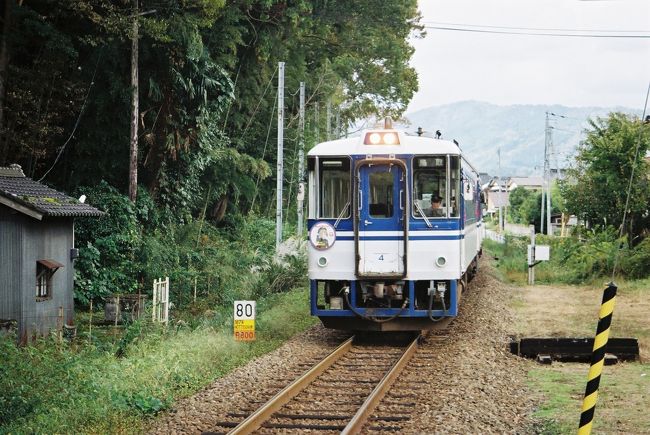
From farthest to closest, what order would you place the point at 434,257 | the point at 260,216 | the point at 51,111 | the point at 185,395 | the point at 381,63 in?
the point at 381,63, the point at 260,216, the point at 51,111, the point at 434,257, the point at 185,395

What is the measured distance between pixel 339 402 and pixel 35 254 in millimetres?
7764

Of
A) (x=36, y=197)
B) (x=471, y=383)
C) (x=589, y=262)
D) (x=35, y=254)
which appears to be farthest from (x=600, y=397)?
(x=589, y=262)

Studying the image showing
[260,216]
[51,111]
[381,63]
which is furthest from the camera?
[381,63]

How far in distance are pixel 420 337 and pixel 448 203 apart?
7.95 feet

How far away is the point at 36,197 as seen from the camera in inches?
604

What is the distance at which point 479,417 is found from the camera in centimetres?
850

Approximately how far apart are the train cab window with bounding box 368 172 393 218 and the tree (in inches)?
495

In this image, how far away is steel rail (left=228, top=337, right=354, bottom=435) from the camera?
312 inches

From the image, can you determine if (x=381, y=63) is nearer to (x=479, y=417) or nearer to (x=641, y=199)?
(x=641, y=199)

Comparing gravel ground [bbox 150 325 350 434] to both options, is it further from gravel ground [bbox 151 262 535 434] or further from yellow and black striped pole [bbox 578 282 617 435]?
yellow and black striped pole [bbox 578 282 617 435]

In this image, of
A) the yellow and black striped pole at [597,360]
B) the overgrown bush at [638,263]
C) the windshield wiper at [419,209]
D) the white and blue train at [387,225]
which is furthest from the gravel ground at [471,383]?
the overgrown bush at [638,263]

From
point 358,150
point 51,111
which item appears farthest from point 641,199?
point 51,111

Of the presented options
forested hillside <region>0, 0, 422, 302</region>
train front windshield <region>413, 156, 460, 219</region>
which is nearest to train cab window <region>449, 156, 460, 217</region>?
train front windshield <region>413, 156, 460, 219</region>

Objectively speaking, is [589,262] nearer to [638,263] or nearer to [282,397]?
[638,263]
